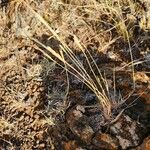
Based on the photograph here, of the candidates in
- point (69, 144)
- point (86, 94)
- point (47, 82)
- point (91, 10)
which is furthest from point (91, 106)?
point (91, 10)

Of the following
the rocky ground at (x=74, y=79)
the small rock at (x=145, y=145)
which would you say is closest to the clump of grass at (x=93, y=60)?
the rocky ground at (x=74, y=79)

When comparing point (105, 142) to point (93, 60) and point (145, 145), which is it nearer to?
point (145, 145)

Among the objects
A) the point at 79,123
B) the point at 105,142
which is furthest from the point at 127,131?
the point at 79,123

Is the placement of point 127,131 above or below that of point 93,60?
below

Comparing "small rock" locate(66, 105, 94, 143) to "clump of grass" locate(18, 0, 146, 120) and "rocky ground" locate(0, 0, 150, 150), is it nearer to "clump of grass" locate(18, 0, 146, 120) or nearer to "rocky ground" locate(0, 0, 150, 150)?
"rocky ground" locate(0, 0, 150, 150)

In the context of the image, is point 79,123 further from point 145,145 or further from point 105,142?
point 145,145

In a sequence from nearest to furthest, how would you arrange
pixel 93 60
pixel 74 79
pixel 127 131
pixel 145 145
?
pixel 145 145 < pixel 127 131 < pixel 93 60 < pixel 74 79

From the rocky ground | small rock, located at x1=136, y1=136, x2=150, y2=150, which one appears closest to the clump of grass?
the rocky ground

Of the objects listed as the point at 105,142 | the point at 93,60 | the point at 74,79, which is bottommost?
the point at 105,142

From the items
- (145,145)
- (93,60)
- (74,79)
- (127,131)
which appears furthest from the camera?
(74,79)

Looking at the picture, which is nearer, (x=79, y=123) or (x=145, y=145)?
(x=145, y=145)

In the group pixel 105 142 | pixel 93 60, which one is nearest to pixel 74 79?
pixel 93 60
